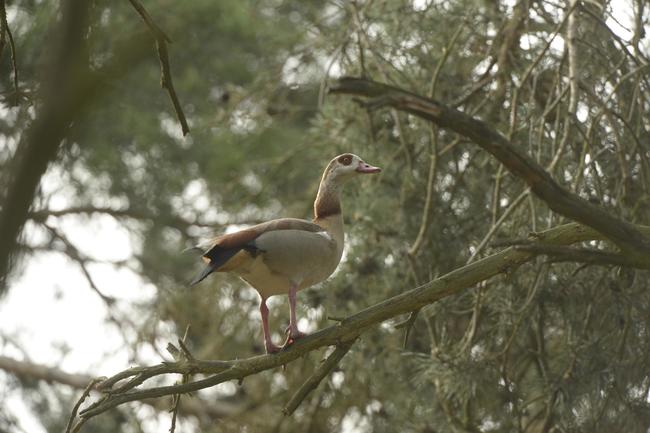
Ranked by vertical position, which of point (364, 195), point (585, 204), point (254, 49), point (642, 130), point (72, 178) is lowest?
point (585, 204)

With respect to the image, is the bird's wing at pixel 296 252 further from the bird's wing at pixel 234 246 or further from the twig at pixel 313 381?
the twig at pixel 313 381

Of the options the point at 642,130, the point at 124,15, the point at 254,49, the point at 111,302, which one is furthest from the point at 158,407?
the point at 254,49

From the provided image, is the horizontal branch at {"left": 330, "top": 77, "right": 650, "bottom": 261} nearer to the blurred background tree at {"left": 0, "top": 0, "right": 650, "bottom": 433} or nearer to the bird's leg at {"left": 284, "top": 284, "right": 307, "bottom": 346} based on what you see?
the blurred background tree at {"left": 0, "top": 0, "right": 650, "bottom": 433}

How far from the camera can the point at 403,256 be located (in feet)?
18.4

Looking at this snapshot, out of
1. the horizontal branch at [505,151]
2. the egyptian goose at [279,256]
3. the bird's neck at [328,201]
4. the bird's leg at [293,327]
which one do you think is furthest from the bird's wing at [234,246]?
the horizontal branch at [505,151]

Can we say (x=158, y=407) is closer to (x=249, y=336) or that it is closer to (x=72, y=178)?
(x=249, y=336)

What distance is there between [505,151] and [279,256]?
1848mm

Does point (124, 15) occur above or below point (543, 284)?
above

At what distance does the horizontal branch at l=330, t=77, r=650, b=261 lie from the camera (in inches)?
86.9

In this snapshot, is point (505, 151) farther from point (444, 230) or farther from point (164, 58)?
point (444, 230)

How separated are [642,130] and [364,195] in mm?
1605

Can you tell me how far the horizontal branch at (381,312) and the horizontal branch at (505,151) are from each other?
1.60 feet

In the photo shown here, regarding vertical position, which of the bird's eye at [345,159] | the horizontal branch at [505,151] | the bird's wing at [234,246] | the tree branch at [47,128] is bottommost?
the tree branch at [47,128]

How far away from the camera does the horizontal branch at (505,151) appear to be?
221 cm
